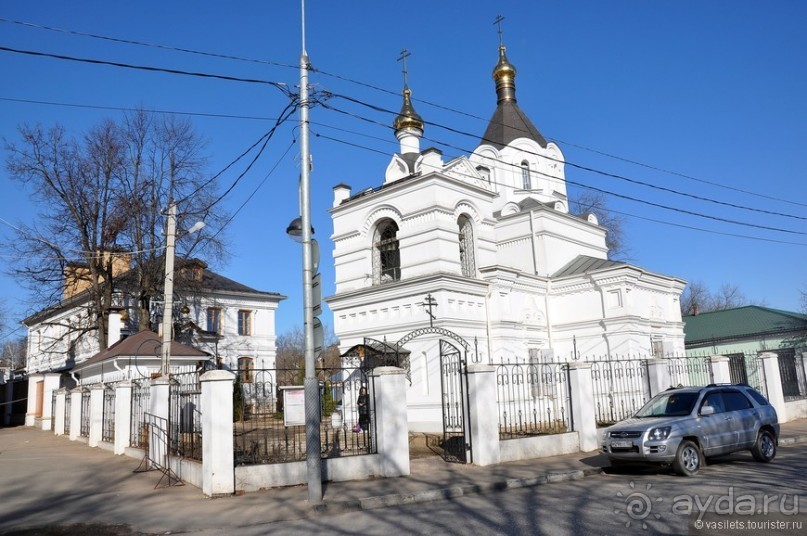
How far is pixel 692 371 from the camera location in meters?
19.9

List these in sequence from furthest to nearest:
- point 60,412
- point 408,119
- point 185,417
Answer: point 408,119 → point 60,412 → point 185,417

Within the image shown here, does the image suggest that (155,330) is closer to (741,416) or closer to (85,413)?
(85,413)

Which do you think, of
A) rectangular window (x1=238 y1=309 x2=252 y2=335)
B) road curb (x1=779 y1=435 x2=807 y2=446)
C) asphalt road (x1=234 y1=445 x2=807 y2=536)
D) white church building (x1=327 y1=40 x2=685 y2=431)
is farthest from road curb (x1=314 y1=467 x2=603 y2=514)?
rectangular window (x1=238 y1=309 x2=252 y2=335)

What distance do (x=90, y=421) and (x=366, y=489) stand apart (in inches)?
522

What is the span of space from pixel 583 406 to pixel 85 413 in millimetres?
17099

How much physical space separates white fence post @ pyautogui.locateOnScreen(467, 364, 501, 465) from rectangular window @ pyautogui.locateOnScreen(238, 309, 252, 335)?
29.4 meters

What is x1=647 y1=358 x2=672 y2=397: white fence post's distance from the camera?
55.9ft

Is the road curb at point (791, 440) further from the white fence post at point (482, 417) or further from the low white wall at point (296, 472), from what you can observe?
the low white wall at point (296, 472)

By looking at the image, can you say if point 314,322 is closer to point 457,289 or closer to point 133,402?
point 133,402

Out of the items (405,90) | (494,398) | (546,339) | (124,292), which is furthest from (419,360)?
(124,292)

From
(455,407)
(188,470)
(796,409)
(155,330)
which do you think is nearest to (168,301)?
(188,470)

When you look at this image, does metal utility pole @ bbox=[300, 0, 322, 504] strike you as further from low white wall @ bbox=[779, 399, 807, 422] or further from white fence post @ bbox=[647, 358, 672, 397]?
low white wall @ bbox=[779, 399, 807, 422]

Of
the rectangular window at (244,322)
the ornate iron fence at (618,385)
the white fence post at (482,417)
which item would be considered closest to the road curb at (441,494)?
the white fence post at (482,417)

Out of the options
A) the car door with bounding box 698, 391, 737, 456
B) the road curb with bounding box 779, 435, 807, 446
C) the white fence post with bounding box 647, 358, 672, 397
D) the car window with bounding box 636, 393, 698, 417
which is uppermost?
the white fence post with bounding box 647, 358, 672, 397
